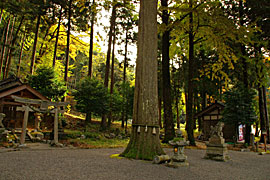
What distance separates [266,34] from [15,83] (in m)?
18.7

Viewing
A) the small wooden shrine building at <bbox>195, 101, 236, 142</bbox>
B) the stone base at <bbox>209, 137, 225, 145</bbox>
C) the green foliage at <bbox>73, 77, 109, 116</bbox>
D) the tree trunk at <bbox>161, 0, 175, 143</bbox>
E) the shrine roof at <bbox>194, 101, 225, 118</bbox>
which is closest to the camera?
the stone base at <bbox>209, 137, 225, 145</bbox>

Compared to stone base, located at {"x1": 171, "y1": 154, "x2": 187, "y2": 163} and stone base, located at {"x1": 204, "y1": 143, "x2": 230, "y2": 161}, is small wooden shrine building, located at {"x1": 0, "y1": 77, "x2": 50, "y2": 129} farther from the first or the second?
stone base, located at {"x1": 204, "y1": 143, "x2": 230, "y2": 161}

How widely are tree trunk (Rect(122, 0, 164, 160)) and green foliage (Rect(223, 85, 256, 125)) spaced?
11211 millimetres

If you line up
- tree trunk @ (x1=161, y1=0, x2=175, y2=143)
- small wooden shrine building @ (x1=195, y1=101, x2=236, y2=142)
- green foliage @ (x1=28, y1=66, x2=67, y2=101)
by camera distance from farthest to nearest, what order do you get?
small wooden shrine building @ (x1=195, y1=101, x2=236, y2=142), green foliage @ (x1=28, y1=66, x2=67, y2=101), tree trunk @ (x1=161, y1=0, x2=175, y2=143)

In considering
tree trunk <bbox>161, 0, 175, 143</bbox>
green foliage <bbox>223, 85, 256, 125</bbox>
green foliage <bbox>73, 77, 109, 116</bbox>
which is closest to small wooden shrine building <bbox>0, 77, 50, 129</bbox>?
green foliage <bbox>73, 77, 109, 116</bbox>

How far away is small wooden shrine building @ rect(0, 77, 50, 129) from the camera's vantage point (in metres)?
12.5

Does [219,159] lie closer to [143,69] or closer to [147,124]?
[147,124]

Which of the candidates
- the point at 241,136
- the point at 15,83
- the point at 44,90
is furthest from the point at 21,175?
the point at 241,136

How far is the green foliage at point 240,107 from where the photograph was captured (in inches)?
595

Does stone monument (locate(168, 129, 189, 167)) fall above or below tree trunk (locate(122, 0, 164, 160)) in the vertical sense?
below

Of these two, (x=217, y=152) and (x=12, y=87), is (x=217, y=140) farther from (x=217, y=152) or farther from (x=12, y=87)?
(x=12, y=87)

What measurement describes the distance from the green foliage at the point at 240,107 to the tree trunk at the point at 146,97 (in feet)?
36.8

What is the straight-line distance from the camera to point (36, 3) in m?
17.9

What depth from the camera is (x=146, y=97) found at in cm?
700
